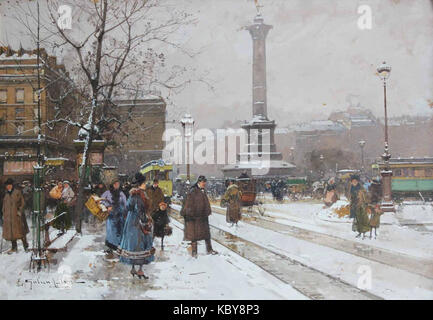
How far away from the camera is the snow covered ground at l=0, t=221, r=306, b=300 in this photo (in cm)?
739

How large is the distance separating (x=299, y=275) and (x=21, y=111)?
6.05 m

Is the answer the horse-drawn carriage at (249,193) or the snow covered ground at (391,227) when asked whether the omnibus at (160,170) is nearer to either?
the horse-drawn carriage at (249,193)

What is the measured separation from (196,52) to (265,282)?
16.1 ft

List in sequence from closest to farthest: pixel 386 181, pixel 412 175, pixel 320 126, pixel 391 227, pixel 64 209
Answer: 1. pixel 64 209
2. pixel 412 175
3. pixel 391 227
4. pixel 320 126
5. pixel 386 181

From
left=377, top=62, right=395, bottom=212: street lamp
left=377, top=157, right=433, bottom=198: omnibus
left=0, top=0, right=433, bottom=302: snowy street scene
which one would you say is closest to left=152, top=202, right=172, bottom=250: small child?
left=0, top=0, right=433, bottom=302: snowy street scene

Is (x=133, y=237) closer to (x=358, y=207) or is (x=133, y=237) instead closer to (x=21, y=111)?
(x=21, y=111)

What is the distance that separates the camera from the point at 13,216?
9.18 meters

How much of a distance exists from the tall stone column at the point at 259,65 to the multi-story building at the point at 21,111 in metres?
4.20

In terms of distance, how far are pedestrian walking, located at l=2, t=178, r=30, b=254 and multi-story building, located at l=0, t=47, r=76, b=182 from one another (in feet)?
1.04

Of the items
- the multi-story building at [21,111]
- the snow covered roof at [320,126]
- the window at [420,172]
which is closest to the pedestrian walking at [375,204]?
the window at [420,172]

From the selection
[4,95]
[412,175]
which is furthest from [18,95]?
[412,175]

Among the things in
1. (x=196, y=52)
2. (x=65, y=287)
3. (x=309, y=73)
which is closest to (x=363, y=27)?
(x=309, y=73)

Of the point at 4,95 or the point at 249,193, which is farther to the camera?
the point at 249,193
